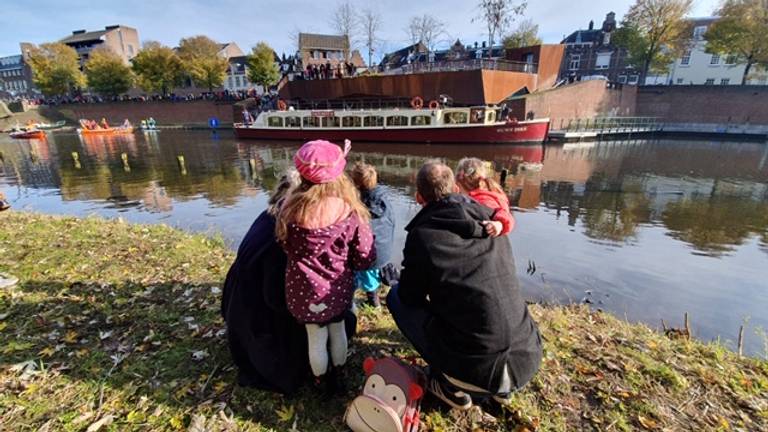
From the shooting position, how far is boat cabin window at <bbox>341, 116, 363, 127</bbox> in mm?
30042

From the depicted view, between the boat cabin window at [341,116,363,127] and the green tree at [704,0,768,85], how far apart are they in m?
38.0

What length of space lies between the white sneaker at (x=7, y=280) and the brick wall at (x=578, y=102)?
111 feet

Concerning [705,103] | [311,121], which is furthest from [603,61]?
[311,121]

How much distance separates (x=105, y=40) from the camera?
70812 millimetres

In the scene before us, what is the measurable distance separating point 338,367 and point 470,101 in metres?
30.8

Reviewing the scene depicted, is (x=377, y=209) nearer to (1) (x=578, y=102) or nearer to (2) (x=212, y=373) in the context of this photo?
(2) (x=212, y=373)

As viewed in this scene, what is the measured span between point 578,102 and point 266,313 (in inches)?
1625

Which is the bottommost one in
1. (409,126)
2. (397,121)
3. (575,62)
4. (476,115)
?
(409,126)

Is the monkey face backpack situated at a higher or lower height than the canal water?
higher

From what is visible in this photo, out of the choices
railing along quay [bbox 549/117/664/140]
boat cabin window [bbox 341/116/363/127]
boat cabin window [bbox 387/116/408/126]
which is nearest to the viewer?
boat cabin window [bbox 387/116/408/126]

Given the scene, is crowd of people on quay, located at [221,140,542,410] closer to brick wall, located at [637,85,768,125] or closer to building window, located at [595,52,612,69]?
brick wall, located at [637,85,768,125]

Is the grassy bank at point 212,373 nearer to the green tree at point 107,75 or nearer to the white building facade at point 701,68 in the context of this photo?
the white building facade at point 701,68

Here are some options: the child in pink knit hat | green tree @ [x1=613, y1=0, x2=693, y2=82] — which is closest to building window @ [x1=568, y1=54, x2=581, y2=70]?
green tree @ [x1=613, y1=0, x2=693, y2=82]

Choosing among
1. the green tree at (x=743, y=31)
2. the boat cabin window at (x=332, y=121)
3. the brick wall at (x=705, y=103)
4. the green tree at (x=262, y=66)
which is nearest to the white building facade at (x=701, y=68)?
the green tree at (x=743, y=31)
